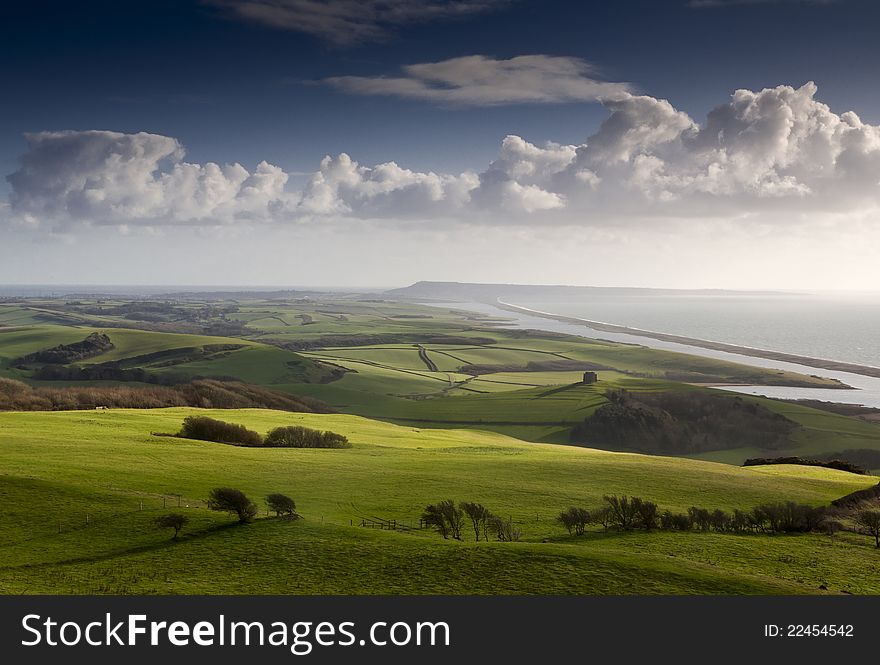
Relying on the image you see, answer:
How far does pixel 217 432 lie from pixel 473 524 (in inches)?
1644

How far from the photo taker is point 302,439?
7419 centimetres

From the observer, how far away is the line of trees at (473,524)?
130 feet

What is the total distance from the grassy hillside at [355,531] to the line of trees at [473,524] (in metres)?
1.04

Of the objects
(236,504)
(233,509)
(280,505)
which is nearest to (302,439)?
(280,505)

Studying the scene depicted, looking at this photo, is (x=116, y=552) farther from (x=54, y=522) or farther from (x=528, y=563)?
(x=528, y=563)

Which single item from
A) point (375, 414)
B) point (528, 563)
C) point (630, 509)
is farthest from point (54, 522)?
point (375, 414)

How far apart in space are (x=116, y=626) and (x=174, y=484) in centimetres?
2275

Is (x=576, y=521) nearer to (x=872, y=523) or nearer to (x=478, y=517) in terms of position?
(x=478, y=517)

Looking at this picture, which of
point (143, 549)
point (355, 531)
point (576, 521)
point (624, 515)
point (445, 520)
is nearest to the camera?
point (143, 549)

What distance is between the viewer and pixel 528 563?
1277 inches

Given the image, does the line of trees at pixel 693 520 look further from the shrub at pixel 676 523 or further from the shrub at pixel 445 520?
the shrub at pixel 445 520

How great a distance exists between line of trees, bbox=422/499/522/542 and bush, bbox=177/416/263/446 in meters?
37.5

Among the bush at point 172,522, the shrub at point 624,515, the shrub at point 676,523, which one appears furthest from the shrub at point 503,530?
the bush at point 172,522

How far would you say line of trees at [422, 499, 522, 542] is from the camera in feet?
130
